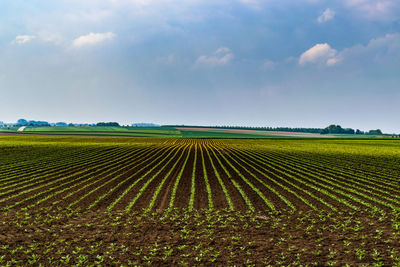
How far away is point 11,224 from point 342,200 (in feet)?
62.7

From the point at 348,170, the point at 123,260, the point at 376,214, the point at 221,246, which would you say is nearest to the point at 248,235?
the point at 221,246

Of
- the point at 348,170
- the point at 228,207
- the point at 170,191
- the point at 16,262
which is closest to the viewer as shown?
the point at 16,262

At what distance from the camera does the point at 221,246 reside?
35.0 feet

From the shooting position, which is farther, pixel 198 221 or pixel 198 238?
pixel 198 221

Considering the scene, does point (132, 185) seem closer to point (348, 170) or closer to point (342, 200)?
point (342, 200)

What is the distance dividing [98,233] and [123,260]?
2913 millimetres

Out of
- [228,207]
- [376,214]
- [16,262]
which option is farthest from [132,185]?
[376,214]

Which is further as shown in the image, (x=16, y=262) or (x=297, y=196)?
(x=297, y=196)

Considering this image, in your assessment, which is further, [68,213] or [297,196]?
[297,196]

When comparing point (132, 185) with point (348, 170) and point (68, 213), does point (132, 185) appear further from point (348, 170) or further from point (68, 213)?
point (348, 170)

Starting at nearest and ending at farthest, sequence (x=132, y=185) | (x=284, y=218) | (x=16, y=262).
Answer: (x=16, y=262), (x=284, y=218), (x=132, y=185)

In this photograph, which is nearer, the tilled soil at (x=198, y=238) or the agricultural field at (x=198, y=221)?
the tilled soil at (x=198, y=238)

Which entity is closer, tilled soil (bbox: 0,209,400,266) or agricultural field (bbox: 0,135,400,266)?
tilled soil (bbox: 0,209,400,266)

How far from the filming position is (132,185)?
20984mm
